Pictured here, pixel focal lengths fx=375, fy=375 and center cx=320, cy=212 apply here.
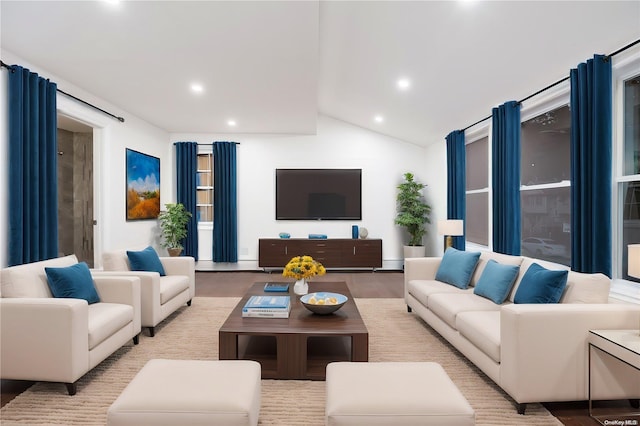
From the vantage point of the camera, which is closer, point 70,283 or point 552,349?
point 552,349

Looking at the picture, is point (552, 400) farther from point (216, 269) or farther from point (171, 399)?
point (216, 269)

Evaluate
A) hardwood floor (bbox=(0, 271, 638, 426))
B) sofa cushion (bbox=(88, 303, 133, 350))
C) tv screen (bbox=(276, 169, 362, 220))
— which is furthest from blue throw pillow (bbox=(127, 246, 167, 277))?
tv screen (bbox=(276, 169, 362, 220))

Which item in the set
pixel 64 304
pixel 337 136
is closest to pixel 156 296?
pixel 64 304

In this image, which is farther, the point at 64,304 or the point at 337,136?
the point at 337,136

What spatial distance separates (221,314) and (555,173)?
3.97 m

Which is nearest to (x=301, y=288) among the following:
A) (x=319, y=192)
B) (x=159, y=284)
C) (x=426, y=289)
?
(x=426, y=289)

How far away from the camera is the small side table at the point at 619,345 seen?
6.18 feet

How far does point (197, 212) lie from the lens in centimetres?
766

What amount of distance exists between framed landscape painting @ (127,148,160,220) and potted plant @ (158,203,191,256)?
0.19m

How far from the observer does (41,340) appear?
Result: 235cm

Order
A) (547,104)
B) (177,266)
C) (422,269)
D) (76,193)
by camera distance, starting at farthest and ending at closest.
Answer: (76,193), (177,266), (422,269), (547,104)

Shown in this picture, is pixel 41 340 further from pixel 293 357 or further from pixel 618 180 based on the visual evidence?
pixel 618 180

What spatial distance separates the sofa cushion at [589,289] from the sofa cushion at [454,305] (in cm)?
61

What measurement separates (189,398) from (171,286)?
246 centimetres
